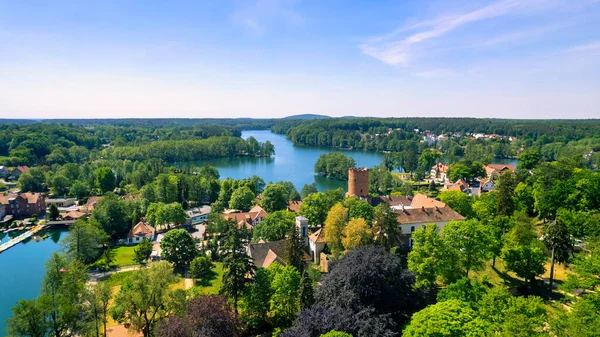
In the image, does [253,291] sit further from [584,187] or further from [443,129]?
[443,129]

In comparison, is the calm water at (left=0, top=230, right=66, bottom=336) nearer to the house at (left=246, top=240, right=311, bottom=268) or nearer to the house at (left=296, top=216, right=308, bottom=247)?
the house at (left=246, top=240, right=311, bottom=268)

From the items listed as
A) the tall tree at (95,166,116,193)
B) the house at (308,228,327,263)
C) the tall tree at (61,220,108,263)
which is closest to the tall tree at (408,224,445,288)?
the house at (308,228,327,263)

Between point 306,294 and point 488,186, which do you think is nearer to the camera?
point 306,294

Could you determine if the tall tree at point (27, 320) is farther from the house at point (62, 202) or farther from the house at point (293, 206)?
the house at point (62, 202)

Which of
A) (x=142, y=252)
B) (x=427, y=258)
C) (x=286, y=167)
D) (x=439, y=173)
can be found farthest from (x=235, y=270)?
(x=286, y=167)

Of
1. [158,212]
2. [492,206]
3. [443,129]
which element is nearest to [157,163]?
[158,212]

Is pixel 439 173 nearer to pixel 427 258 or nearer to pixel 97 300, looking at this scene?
pixel 427 258
